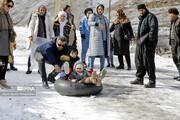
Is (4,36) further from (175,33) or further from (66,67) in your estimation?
(175,33)

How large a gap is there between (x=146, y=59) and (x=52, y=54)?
1.96 metres

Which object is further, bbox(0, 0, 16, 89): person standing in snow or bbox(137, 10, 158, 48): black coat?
bbox(137, 10, 158, 48): black coat

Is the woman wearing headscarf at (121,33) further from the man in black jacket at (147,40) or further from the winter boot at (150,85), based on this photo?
the winter boot at (150,85)

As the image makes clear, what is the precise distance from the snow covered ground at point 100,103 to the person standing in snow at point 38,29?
0.73 metres

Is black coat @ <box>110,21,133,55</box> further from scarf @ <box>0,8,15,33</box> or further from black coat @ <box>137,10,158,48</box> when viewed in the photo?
scarf @ <box>0,8,15,33</box>

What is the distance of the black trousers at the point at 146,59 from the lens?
7.56 meters

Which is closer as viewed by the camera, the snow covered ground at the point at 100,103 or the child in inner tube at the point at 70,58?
the snow covered ground at the point at 100,103

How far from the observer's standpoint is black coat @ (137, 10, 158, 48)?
24.1 feet

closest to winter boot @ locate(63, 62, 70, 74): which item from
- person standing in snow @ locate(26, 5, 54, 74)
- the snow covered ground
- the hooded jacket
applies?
the hooded jacket

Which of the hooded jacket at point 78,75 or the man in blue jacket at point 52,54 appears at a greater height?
the man in blue jacket at point 52,54

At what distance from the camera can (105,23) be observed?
9.03 meters

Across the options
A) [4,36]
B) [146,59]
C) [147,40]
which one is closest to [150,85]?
[146,59]

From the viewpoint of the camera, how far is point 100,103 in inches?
250

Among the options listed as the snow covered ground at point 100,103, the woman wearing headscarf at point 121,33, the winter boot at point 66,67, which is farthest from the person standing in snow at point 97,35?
the winter boot at point 66,67
